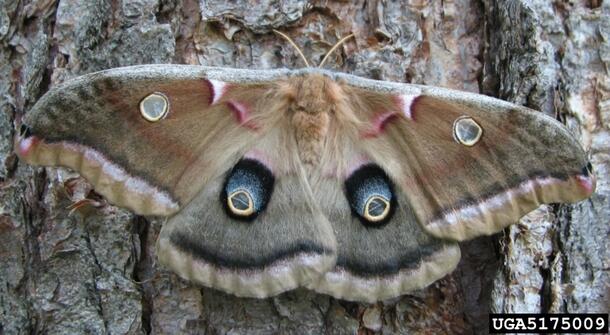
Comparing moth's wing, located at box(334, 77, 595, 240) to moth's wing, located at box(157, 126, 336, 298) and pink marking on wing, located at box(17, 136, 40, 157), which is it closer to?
moth's wing, located at box(157, 126, 336, 298)

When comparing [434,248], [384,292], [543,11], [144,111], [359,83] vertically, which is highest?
[543,11]

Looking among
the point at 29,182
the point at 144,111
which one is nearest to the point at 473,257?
the point at 144,111

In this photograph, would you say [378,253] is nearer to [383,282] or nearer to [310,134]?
[383,282]

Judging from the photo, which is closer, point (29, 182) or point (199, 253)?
point (199, 253)

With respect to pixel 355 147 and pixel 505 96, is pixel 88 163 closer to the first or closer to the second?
pixel 355 147

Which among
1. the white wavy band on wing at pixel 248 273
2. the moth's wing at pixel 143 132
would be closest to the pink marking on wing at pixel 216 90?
the moth's wing at pixel 143 132
